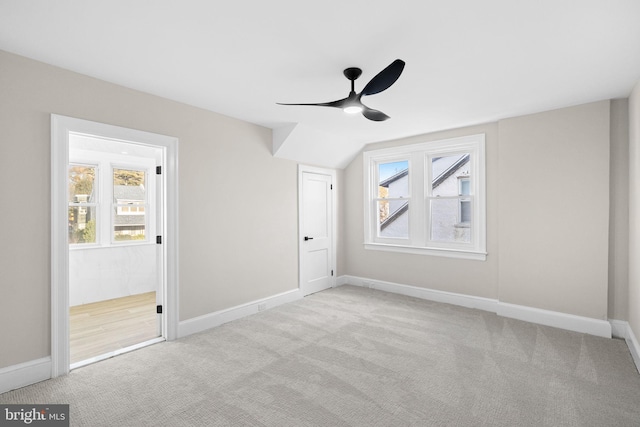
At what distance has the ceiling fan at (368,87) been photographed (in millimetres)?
2021

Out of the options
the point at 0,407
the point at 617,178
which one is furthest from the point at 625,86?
the point at 0,407

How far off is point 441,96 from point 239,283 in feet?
10.5

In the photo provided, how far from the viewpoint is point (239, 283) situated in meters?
4.04

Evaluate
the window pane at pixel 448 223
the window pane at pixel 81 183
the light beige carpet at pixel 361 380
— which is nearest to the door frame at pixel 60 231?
the light beige carpet at pixel 361 380

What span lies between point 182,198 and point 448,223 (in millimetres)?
3709

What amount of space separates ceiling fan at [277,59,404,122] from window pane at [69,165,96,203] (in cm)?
424

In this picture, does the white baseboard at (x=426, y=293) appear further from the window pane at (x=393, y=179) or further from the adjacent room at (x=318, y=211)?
the window pane at (x=393, y=179)

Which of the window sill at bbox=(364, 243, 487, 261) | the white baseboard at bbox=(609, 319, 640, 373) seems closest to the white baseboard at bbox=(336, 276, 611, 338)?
the white baseboard at bbox=(609, 319, 640, 373)

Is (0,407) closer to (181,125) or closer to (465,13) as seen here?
(181,125)

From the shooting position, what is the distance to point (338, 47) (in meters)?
2.27

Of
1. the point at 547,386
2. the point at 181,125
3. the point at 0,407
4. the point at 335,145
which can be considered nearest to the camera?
the point at 0,407

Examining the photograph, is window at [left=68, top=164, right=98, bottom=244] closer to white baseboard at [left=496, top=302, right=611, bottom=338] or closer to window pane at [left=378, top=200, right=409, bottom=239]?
window pane at [left=378, top=200, right=409, bottom=239]

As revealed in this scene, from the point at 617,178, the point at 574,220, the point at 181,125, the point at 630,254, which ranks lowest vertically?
the point at 630,254

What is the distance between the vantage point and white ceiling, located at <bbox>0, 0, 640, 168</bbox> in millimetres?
1855
